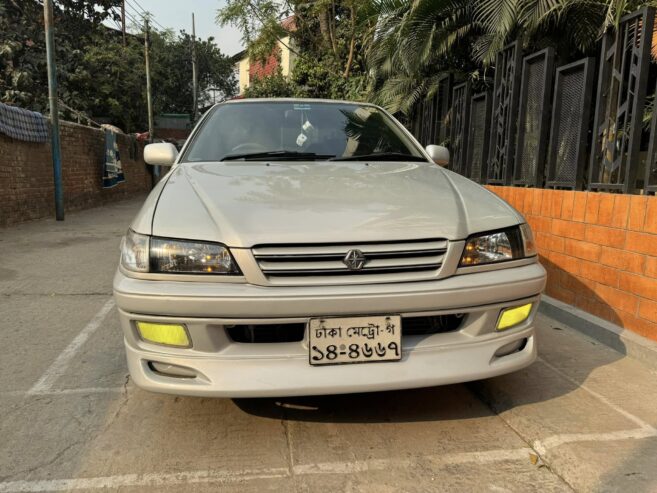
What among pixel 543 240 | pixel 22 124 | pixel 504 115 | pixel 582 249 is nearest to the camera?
pixel 582 249

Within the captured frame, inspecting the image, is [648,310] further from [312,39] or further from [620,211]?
[312,39]

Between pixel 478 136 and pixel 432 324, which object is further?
pixel 478 136

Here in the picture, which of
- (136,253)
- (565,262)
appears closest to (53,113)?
(136,253)

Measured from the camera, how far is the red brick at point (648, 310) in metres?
3.27

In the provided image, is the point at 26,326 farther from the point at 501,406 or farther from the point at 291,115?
the point at 501,406

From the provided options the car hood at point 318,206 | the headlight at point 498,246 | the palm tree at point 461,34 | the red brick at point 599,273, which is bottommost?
the red brick at point 599,273

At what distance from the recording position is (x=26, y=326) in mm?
3945

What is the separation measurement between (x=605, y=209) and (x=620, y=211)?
15 cm

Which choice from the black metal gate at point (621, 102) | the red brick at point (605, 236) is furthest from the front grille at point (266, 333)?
the black metal gate at point (621, 102)

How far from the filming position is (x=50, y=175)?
414 inches

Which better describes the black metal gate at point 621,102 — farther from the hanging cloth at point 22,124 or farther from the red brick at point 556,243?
the hanging cloth at point 22,124

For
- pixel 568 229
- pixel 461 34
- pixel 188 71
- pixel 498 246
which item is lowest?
pixel 568 229

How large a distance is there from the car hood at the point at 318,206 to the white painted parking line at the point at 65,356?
1308 mm

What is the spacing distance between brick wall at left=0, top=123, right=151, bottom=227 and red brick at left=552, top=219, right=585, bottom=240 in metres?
8.43
